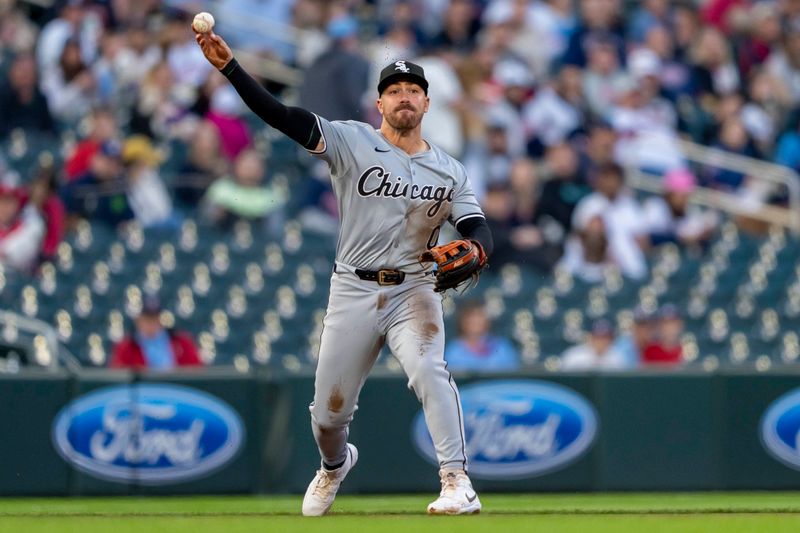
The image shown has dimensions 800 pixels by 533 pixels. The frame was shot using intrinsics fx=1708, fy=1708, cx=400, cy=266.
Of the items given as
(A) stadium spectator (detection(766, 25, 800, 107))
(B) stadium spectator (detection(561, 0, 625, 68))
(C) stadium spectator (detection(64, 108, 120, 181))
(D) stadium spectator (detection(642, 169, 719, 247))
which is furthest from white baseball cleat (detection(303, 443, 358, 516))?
(A) stadium spectator (detection(766, 25, 800, 107))

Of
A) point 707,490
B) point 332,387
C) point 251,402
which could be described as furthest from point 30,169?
point 332,387

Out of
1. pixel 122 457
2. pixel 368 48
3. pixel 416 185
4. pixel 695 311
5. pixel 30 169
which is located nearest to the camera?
pixel 416 185

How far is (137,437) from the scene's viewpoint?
400 inches

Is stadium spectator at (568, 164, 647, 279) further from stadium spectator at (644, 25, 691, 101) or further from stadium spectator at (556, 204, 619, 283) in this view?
stadium spectator at (644, 25, 691, 101)

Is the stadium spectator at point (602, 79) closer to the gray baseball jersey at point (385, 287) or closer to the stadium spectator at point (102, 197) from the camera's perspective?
the stadium spectator at point (102, 197)

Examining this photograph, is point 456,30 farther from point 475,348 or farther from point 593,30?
point 475,348

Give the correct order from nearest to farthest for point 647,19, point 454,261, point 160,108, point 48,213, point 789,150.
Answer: point 454,261 → point 48,213 → point 160,108 → point 789,150 → point 647,19

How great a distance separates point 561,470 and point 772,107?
20.0ft

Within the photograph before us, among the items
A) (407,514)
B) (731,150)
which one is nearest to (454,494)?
(407,514)

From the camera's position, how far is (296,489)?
10344 mm

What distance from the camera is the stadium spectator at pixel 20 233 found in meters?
12.4

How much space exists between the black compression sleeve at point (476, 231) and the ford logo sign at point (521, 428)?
10.5ft

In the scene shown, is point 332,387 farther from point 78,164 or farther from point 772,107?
point 772,107

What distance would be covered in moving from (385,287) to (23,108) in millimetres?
7858
